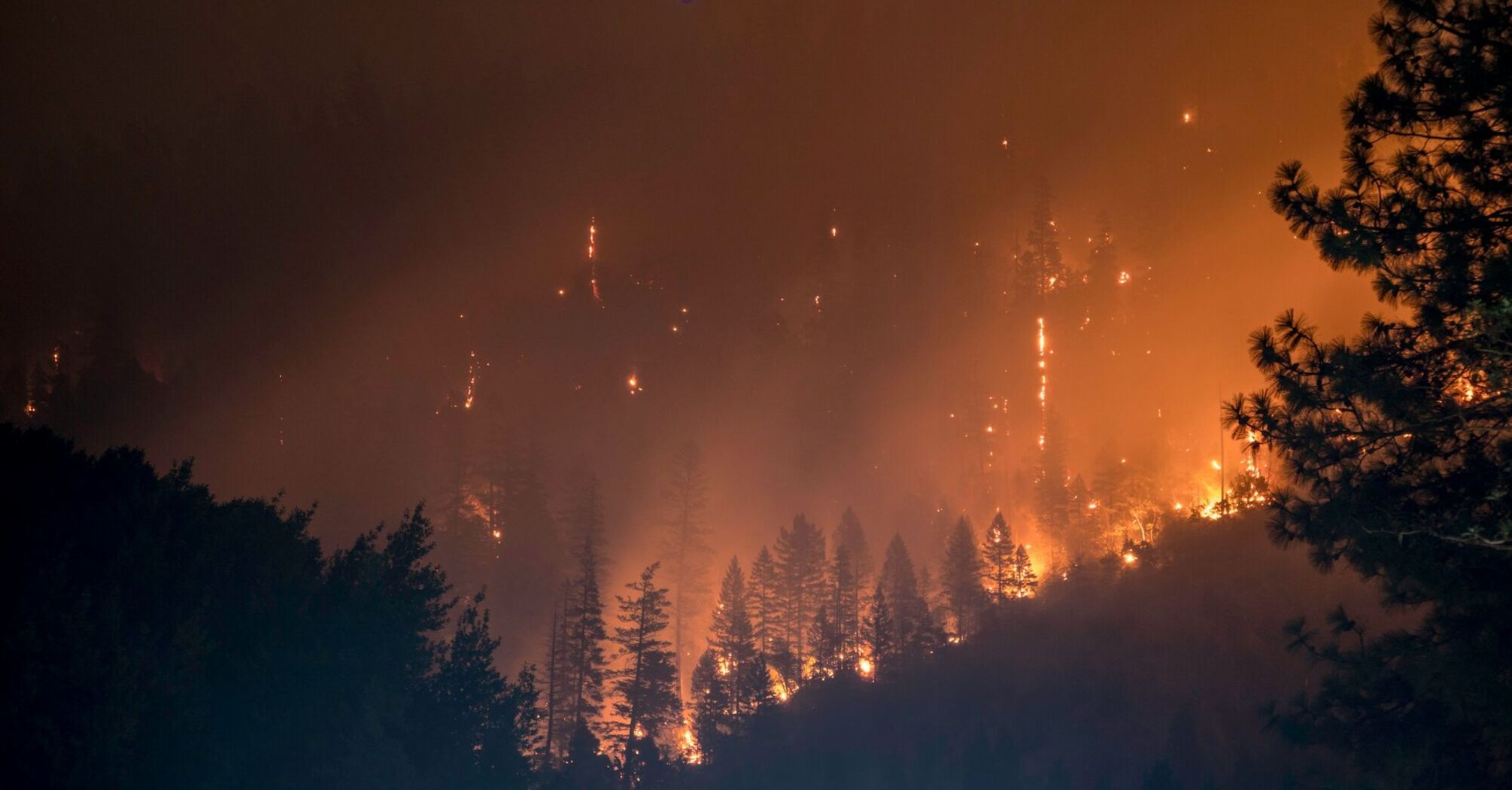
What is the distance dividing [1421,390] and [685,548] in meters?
77.9

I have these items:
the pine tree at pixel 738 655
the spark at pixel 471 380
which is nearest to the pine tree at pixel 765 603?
the pine tree at pixel 738 655

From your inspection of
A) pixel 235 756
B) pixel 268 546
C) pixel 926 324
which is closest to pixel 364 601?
pixel 268 546

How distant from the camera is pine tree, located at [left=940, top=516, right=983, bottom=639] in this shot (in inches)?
2147

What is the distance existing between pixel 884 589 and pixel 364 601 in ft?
142

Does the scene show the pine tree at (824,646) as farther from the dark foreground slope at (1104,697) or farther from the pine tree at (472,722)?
the pine tree at (472,722)

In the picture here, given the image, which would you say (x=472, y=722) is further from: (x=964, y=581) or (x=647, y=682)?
(x=964, y=581)

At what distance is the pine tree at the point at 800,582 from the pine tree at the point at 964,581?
10474 mm

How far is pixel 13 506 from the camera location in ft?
39.4

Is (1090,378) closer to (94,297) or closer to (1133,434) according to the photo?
(1133,434)

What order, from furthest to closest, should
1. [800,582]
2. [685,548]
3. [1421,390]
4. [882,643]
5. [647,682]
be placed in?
[685,548] → [800,582] → [882,643] → [647,682] → [1421,390]

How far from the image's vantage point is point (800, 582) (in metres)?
61.2

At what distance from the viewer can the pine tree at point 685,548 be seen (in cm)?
7692

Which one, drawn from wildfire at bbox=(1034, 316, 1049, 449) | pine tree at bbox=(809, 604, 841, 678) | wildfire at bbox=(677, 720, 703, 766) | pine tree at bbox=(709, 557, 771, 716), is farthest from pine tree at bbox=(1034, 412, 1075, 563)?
wildfire at bbox=(1034, 316, 1049, 449)

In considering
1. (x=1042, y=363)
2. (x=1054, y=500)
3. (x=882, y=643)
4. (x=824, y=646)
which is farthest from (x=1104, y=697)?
(x=1042, y=363)
